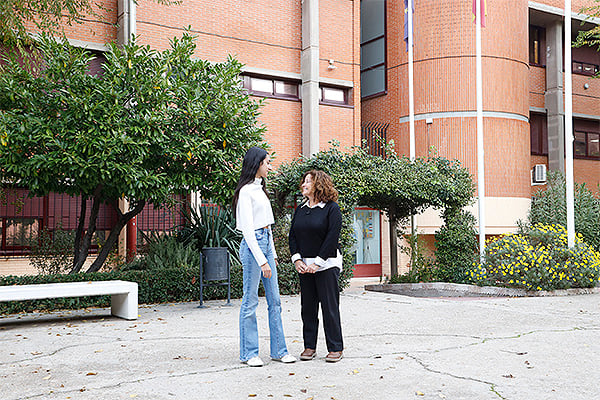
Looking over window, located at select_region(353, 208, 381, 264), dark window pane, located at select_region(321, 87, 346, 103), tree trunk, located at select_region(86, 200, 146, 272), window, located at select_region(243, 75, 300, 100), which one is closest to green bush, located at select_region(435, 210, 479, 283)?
window, located at select_region(353, 208, 381, 264)

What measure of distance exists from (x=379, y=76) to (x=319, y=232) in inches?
647

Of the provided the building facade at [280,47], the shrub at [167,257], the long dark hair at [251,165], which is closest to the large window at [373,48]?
the building facade at [280,47]

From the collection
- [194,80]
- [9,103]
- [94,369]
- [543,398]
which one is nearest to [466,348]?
[543,398]

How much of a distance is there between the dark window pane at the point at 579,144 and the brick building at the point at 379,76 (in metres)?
4.07

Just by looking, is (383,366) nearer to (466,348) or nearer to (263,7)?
(466,348)

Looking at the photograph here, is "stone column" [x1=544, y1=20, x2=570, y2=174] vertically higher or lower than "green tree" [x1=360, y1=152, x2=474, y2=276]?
higher

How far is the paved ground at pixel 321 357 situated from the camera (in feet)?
16.1

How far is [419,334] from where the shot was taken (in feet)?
25.3

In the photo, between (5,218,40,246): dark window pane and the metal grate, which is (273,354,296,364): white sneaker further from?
the metal grate

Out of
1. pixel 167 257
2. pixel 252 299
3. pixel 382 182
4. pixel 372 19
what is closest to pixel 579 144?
pixel 372 19

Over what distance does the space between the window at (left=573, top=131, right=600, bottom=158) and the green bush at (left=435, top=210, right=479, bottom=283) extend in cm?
1215

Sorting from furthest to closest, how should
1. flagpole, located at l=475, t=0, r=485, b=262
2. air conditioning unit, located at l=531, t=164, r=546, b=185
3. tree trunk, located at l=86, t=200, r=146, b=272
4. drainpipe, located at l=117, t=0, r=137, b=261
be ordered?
air conditioning unit, located at l=531, t=164, r=546, b=185, drainpipe, located at l=117, t=0, r=137, b=261, flagpole, located at l=475, t=0, r=485, b=262, tree trunk, located at l=86, t=200, r=146, b=272

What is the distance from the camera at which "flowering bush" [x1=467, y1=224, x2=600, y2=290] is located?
12.5 meters

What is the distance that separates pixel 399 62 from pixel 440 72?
1.65 metres
